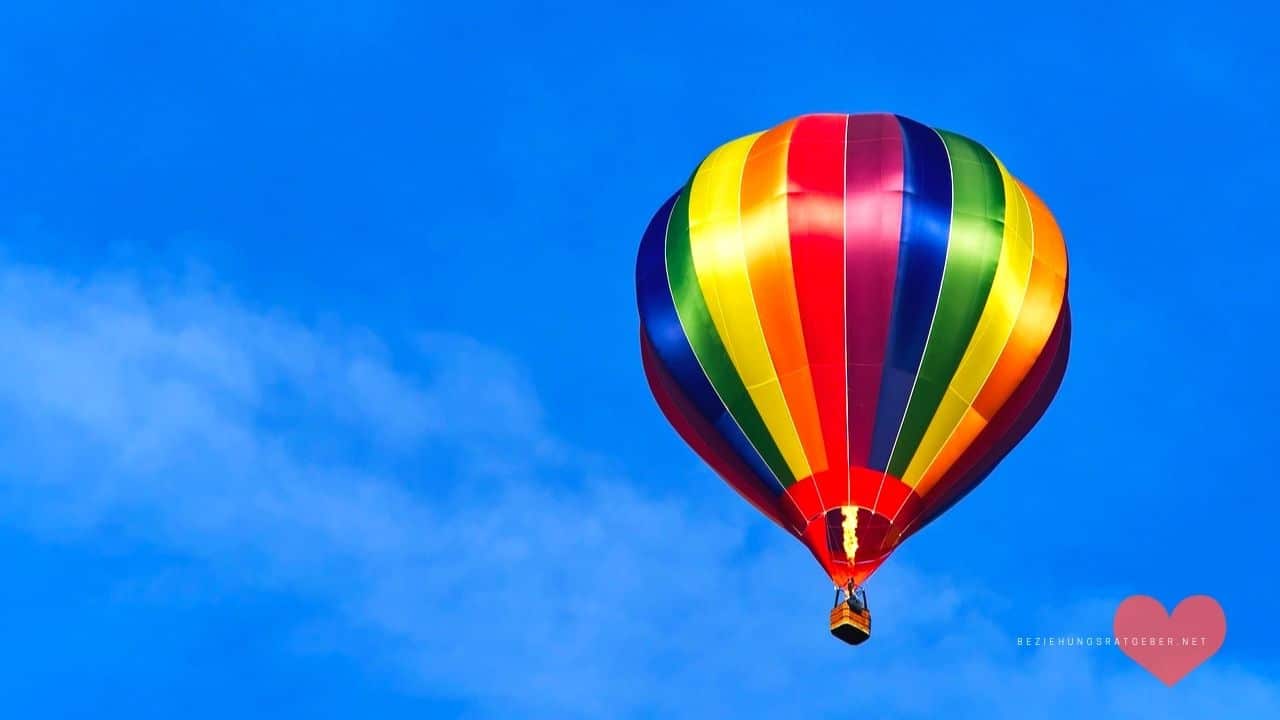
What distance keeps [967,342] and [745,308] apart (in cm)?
310

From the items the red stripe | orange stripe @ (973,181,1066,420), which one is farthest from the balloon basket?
orange stripe @ (973,181,1066,420)

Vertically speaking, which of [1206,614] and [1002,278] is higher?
[1002,278]

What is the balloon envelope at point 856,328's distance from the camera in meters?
34.8

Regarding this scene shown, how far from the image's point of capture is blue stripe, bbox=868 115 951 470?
34781 mm

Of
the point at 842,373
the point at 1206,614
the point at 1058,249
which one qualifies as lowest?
the point at 1206,614

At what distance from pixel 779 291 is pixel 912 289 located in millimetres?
1837

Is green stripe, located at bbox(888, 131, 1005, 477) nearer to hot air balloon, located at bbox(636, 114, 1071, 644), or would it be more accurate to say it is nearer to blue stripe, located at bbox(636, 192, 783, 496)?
hot air balloon, located at bbox(636, 114, 1071, 644)

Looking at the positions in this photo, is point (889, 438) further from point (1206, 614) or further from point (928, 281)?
point (1206, 614)

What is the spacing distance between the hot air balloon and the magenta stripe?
28mm

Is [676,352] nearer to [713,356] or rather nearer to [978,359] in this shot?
[713,356]

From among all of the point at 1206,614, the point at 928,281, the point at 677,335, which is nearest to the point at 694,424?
the point at 677,335

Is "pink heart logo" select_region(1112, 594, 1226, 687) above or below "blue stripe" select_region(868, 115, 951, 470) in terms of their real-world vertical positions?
below

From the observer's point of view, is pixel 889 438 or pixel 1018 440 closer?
pixel 889 438

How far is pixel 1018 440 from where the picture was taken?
122ft
